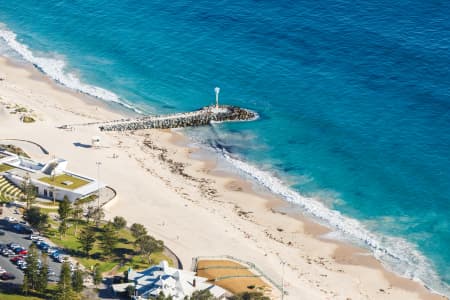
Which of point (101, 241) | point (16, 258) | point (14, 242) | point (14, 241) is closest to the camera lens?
point (16, 258)

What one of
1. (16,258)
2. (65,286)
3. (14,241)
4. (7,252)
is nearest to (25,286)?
(65,286)

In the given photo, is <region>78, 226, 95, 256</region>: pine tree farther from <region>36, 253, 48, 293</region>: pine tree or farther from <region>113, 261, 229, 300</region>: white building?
<region>36, 253, 48, 293</region>: pine tree

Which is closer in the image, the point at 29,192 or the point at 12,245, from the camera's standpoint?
the point at 12,245

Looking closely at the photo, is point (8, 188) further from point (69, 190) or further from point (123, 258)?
point (123, 258)

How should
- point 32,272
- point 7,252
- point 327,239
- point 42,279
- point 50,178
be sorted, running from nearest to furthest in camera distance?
point 32,272
point 42,279
point 7,252
point 327,239
point 50,178

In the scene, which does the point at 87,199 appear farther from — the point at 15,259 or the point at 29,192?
the point at 15,259

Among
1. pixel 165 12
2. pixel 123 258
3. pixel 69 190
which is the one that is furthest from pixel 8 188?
pixel 165 12
